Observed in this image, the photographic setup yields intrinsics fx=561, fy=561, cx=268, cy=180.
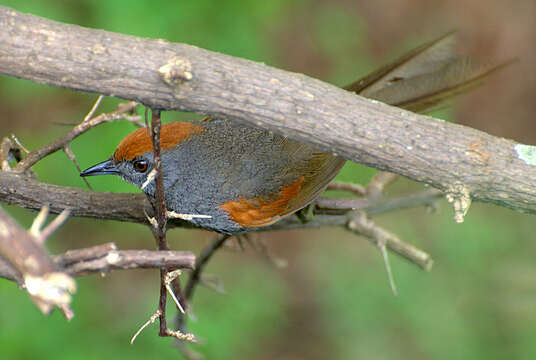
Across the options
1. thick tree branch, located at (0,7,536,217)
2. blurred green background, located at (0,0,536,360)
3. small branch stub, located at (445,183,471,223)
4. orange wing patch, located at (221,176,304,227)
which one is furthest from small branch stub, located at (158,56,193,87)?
blurred green background, located at (0,0,536,360)

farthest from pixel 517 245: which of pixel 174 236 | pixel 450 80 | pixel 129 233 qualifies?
pixel 129 233

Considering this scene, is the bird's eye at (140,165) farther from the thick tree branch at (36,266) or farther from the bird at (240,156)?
the thick tree branch at (36,266)

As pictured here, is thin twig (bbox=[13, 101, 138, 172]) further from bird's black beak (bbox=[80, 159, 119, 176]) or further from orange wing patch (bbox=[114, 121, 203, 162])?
bird's black beak (bbox=[80, 159, 119, 176])

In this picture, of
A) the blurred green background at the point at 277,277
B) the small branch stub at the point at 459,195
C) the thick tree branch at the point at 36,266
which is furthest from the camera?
the blurred green background at the point at 277,277

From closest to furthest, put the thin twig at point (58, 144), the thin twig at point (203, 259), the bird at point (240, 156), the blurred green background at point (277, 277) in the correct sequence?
the thin twig at point (58, 144), the bird at point (240, 156), the thin twig at point (203, 259), the blurred green background at point (277, 277)

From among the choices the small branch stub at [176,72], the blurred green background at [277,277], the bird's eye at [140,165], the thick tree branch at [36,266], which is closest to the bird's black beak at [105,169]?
the bird's eye at [140,165]

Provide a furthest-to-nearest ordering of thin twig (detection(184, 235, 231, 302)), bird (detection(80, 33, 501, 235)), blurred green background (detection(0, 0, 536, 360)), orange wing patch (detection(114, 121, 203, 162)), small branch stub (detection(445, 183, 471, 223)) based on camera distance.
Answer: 1. blurred green background (detection(0, 0, 536, 360))
2. thin twig (detection(184, 235, 231, 302))
3. bird (detection(80, 33, 501, 235))
4. orange wing patch (detection(114, 121, 203, 162))
5. small branch stub (detection(445, 183, 471, 223))

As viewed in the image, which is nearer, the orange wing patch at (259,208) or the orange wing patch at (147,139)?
the orange wing patch at (147,139)

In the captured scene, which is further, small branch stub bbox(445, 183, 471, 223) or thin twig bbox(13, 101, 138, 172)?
thin twig bbox(13, 101, 138, 172)

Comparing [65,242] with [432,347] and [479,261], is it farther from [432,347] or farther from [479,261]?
[479,261]
